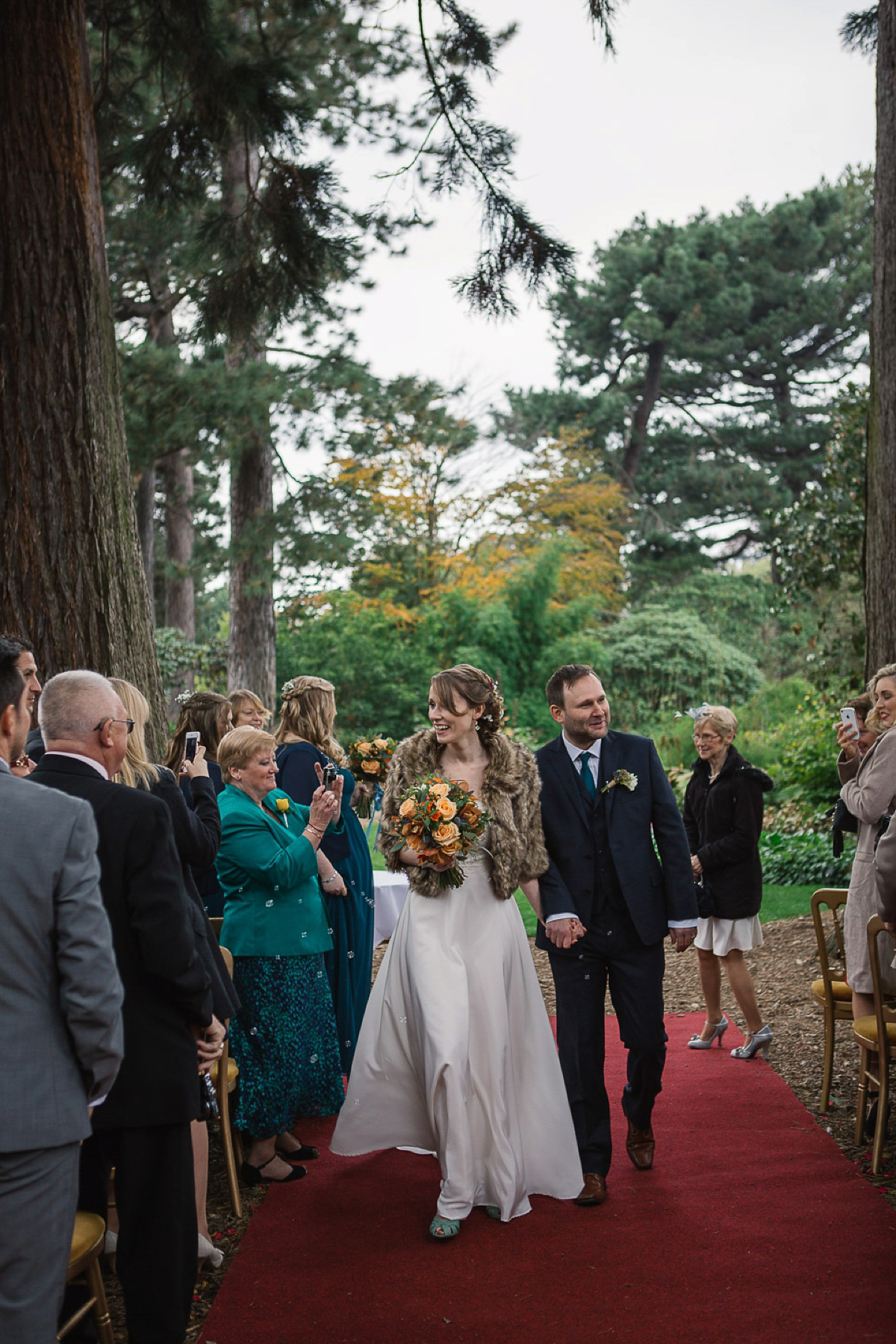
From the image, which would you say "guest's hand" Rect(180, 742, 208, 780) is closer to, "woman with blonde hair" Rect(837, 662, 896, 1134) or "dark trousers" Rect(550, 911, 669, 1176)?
"dark trousers" Rect(550, 911, 669, 1176)

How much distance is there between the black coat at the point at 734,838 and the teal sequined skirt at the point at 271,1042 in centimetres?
276

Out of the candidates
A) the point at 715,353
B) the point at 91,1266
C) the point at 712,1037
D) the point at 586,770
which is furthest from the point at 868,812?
the point at 715,353

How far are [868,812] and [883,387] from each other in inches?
145

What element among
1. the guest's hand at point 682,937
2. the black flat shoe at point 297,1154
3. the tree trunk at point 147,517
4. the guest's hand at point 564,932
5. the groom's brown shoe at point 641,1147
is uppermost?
the tree trunk at point 147,517

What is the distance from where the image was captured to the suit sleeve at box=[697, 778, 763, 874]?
640 centimetres

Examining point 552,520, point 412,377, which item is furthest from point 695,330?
point 412,377

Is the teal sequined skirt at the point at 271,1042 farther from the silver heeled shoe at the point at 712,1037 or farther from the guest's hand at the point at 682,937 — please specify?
the silver heeled shoe at the point at 712,1037

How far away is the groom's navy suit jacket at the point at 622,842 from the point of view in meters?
4.61

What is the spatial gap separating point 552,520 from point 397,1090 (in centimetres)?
2292

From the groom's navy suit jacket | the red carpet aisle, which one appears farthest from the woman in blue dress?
the groom's navy suit jacket

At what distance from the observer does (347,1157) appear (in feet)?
16.8

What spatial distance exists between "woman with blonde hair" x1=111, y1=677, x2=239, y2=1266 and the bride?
0.79 metres

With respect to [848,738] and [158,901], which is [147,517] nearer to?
[848,738]

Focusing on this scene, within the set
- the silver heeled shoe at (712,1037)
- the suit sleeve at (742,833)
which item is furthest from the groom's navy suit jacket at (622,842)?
the silver heeled shoe at (712,1037)
